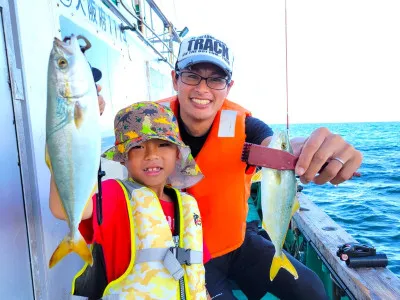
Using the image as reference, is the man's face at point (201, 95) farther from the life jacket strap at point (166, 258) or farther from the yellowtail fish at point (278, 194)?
the life jacket strap at point (166, 258)

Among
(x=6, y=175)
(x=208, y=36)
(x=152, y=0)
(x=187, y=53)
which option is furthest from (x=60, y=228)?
(x=152, y=0)

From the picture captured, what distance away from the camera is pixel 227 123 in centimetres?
312

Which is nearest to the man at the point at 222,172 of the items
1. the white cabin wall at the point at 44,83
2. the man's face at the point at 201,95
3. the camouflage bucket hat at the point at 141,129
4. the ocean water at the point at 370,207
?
the man's face at the point at 201,95

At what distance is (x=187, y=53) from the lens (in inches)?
111

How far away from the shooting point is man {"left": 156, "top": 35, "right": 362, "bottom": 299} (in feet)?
9.20

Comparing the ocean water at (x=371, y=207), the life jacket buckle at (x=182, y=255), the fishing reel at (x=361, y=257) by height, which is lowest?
the ocean water at (x=371, y=207)

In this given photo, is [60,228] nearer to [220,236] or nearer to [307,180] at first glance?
[220,236]

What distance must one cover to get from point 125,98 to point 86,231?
11.2ft

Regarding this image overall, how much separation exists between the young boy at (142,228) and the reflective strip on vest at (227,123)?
2.55 feet

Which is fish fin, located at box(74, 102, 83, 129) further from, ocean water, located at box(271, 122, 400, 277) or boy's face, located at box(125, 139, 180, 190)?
ocean water, located at box(271, 122, 400, 277)

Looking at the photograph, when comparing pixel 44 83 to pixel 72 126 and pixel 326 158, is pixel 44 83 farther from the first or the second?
pixel 326 158

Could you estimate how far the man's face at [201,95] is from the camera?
2.79 metres

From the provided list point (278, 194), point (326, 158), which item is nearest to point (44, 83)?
point (278, 194)

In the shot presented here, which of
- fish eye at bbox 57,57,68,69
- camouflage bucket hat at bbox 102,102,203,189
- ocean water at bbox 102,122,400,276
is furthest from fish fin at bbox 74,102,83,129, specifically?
ocean water at bbox 102,122,400,276
